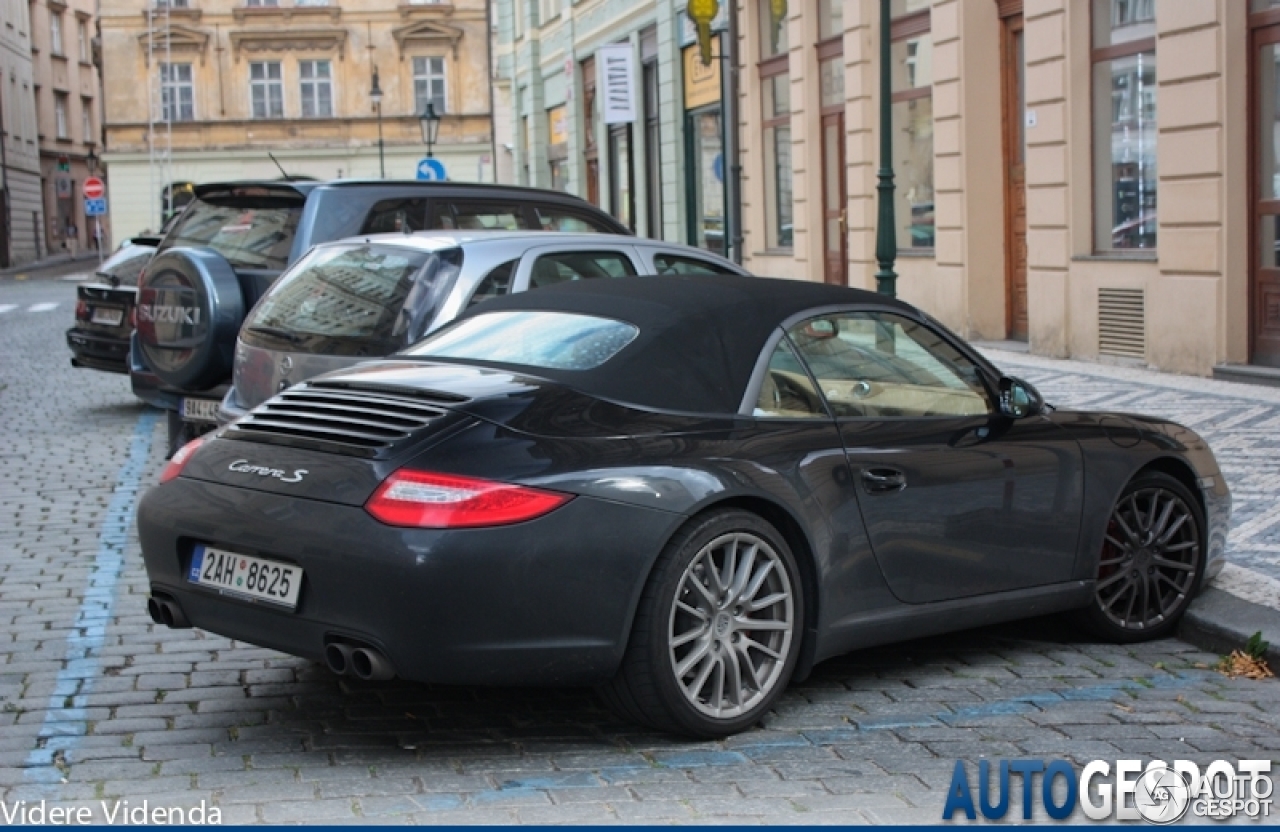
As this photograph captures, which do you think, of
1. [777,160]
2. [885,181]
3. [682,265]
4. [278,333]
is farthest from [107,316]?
[777,160]

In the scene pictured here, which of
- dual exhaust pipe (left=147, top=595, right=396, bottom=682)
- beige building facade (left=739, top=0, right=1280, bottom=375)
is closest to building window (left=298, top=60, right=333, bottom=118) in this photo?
beige building facade (left=739, top=0, right=1280, bottom=375)

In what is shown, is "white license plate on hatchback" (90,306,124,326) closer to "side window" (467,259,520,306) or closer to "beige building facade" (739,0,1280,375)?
"side window" (467,259,520,306)

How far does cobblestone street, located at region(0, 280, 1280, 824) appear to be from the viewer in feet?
15.5

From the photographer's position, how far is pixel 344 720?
5.60 meters

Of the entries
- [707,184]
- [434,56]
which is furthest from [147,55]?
[707,184]

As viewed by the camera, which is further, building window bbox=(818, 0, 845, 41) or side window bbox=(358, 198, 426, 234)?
building window bbox=(818, 0, 845, 41)

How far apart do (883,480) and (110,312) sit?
10.8 meters

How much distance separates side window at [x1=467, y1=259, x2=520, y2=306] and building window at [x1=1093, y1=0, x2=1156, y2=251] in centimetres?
888

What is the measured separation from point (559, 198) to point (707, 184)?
63.0 ft

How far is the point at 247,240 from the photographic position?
10336mm

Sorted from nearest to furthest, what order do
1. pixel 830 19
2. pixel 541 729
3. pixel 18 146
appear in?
pixel 541 729 < pixel 830 19 < pixel 18 146

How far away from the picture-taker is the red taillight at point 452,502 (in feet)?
16.0

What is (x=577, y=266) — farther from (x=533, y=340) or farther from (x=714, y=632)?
(x=714, y=632)

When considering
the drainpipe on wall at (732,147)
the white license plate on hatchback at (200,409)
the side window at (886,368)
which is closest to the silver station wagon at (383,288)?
the white license plate on hatchback at (200,409)
